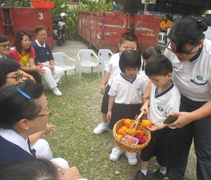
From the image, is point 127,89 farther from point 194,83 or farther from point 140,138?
point 194,83

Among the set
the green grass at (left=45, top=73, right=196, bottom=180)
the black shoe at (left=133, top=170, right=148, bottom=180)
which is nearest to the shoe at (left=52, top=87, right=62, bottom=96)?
the green grass at (left=45, top=73, right=196, bottom=180)

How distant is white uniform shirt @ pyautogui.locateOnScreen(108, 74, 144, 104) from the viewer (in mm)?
2225

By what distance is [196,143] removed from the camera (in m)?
1.78

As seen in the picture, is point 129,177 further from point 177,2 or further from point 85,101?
point 177,2

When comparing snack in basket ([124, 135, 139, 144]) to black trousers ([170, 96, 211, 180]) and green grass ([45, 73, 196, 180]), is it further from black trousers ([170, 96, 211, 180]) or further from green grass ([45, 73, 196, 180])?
green grass ([45, 73, 196, 180])

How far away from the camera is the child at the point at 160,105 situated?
1700 mm

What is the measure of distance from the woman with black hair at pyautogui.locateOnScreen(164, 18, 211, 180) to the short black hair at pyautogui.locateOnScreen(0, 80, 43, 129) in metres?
1.14

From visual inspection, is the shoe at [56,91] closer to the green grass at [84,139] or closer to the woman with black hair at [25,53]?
the green grass at [84,139]

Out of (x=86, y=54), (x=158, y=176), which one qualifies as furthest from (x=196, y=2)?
(x=158, y=176)

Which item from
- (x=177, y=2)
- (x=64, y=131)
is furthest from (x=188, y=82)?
(x=177, y=2)

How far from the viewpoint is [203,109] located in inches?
60.9

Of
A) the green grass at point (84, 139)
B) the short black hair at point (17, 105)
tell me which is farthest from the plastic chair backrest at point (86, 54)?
the short black hair at point (17, 105)

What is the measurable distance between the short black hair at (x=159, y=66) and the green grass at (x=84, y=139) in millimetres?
1340

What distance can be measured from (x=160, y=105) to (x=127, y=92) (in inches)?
20.3
